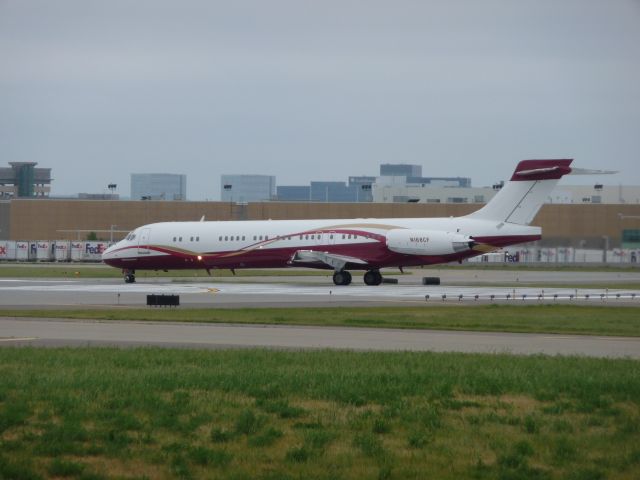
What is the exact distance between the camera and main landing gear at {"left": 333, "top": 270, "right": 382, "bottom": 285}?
59375 millimetres

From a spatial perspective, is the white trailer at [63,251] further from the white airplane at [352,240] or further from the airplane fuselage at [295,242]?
the airplane fuselage at [295,242]

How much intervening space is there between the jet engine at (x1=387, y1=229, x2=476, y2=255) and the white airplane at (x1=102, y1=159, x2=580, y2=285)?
55 millimetres

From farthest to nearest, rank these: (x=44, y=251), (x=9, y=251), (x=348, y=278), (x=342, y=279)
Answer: (x=9, y=251), (x=44, y=251), (x=348, y=278), (x=342, y=279)

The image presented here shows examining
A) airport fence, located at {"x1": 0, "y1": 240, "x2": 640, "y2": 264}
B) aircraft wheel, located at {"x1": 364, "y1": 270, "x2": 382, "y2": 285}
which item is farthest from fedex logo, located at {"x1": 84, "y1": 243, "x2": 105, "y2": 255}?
aircraft wheel, located at {"x1": 364, "y1": 270, "x2": 382, "y2": 285}

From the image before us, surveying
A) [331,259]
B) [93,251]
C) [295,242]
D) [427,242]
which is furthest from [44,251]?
[427,242]

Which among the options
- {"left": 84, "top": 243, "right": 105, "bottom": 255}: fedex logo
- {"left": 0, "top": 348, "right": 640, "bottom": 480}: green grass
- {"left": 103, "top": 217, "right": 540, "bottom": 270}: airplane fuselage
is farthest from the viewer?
{"left": 84, "top": 243, "right": 105, "bottom": 255}: fedex logo

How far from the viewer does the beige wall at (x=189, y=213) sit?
354ft

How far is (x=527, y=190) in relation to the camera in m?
56.5

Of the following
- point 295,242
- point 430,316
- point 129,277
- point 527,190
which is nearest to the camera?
point 430,316

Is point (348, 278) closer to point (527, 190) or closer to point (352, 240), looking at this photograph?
point (352, 240)

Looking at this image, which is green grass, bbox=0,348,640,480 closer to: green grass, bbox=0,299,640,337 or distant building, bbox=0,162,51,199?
green grass, bbox=0,299,640,337

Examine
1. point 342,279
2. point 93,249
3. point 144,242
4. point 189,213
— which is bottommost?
point 342,279

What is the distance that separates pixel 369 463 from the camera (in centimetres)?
1301

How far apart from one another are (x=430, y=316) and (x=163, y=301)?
1120 cm
